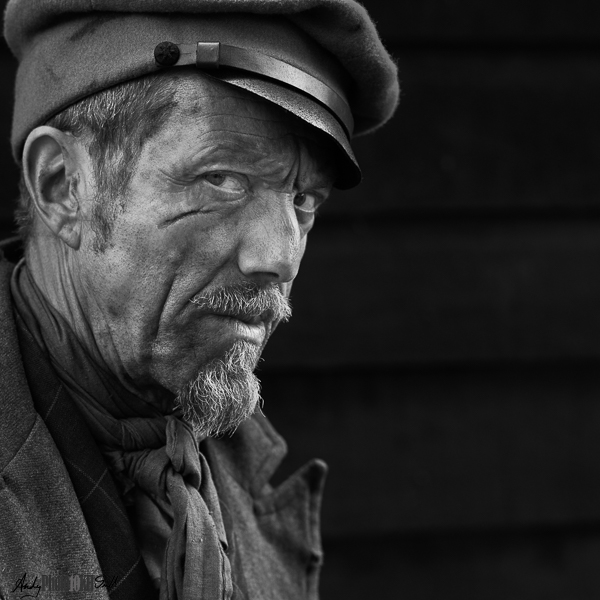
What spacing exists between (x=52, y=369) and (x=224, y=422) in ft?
1.00

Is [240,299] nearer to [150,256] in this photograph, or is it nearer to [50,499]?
[150,256]

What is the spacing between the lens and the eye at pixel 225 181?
1.32 meters

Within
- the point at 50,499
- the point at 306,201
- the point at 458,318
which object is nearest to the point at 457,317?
the point at 458,318

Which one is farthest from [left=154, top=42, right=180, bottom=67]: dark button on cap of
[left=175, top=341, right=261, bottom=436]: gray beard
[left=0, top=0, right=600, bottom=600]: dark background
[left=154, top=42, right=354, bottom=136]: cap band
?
[left=0, top=0, right=600, bottom=600]: dark background

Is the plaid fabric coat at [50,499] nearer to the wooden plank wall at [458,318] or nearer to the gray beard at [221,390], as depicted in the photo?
the gray beard at [221,390]

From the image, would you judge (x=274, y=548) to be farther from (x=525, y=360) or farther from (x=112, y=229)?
(x=525, y=360)

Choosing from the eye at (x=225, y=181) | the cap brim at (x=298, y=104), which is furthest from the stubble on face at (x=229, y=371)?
the cap brim at (x=298, y=104)

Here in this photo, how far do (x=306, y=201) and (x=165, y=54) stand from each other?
0.36 m

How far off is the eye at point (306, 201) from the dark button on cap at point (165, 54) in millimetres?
322

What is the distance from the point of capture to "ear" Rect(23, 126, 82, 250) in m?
1.36

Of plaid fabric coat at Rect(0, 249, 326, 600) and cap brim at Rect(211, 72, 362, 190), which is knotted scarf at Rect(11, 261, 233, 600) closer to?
plaid fabric coat at Rect(0, 249, 326, 600)

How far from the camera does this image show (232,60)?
1271mm

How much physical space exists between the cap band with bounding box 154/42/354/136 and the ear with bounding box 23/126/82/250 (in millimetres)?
227

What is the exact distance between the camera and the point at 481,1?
90.6 inches
